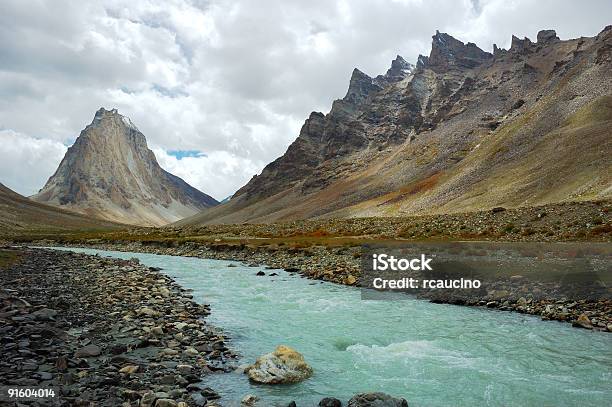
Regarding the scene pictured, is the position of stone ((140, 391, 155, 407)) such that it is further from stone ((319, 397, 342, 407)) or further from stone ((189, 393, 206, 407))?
stone ((319, 397, 342, 407))

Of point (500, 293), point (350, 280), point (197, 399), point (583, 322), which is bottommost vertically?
point (197, 399)

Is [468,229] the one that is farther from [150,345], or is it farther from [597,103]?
[597,103]

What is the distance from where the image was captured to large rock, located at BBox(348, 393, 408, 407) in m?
9.92

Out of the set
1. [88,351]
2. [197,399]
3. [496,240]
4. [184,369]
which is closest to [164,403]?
[197,399]

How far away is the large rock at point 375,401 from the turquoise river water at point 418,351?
794mm

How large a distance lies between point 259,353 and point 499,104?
19028cm

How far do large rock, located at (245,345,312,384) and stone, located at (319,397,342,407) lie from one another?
6.00 feet

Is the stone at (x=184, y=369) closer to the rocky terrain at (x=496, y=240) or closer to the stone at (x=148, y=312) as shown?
the stone at (x=148, y=312)

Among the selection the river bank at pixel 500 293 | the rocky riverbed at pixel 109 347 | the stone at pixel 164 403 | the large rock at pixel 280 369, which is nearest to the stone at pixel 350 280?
the river bank at pixel 500 293

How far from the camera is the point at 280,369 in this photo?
12219 millimetres

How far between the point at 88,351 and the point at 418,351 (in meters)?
10.8

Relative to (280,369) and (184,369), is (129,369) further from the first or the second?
(280,369)

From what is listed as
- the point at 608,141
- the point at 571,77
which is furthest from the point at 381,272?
the point at 571,77

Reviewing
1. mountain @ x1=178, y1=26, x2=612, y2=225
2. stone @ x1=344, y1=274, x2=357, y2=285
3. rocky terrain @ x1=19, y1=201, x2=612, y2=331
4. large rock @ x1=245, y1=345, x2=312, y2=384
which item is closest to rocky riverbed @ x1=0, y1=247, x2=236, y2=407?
large rock @ x1=245, y1=345, x2=312, y2=384
